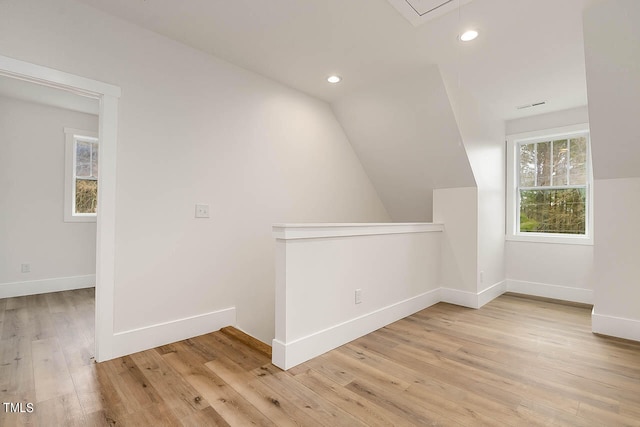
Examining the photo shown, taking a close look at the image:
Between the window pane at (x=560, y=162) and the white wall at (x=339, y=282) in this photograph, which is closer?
the white wall at (x=339, y=282)

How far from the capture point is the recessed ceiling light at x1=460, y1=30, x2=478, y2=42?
7.65ft

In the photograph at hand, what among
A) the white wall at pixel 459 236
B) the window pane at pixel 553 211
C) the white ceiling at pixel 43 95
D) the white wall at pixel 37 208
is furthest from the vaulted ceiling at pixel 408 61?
the white wall at pixel 37 208

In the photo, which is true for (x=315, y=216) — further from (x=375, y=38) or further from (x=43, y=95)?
(x=43, y=95)

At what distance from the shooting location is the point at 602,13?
2.03m

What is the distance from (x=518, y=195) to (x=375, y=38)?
3304mm

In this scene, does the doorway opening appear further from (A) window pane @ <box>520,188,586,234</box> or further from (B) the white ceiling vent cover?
(A) window pane @ <box>520,188,586,234</box>

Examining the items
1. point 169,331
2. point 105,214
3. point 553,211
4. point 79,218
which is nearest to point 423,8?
point 105,214

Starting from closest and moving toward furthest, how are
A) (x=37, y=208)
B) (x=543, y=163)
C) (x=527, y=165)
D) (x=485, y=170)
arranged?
(x=485, y=170) → (x=37, y=208) → (x=543, y=163) → (x=527, y=165)

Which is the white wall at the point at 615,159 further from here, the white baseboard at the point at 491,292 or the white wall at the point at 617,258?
the white baseboard at the point at 491,292

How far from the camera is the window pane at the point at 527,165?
14.1 ft

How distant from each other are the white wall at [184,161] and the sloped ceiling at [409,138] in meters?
0.81

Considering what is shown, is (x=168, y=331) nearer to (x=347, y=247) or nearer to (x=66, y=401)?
(x=66, y=401)

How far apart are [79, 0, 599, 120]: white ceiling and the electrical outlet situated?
1387mm

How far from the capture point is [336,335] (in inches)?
97.5
